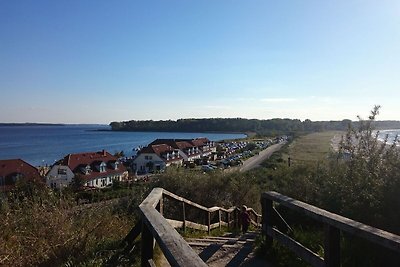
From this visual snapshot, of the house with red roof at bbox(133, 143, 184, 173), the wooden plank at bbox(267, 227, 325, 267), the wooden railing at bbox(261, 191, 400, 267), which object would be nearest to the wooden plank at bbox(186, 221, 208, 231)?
the wooden plank at bbox(267, 227, 325, 267)

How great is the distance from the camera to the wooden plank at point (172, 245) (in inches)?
90.3

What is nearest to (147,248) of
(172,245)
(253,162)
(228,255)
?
(172,245)

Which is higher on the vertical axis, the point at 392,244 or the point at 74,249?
the point at 392,244

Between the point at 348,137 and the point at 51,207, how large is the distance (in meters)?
7.60

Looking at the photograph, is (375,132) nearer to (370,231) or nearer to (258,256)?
(258,256)

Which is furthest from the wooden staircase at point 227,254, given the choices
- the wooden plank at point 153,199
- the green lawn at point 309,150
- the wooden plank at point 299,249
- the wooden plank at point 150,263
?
the green lawn at point 309,150

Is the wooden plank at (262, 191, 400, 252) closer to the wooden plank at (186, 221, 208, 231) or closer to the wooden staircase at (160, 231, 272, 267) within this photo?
the wooden staircase at (160, 231, 272, 267)

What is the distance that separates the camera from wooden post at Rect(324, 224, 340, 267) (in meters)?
3.96

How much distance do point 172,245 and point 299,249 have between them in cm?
251

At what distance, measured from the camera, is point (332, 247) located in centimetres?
399

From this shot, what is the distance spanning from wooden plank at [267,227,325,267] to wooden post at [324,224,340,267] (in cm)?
13

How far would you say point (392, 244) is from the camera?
10.6 ft

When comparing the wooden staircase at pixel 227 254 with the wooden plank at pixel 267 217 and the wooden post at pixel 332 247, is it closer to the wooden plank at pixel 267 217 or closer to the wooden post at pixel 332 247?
the wooden plank at pixel 267 217

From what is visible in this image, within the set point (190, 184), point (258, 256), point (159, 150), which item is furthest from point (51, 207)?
point (159, 150)
